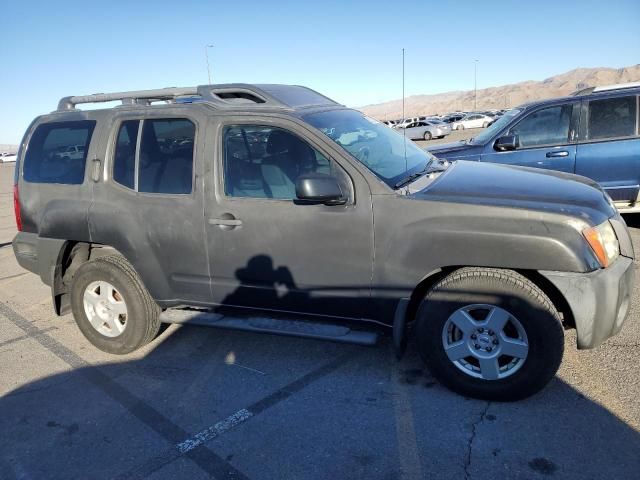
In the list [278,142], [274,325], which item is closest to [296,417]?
[274,325]

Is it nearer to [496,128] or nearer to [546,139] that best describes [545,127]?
[546,139]

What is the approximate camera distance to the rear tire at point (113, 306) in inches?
149

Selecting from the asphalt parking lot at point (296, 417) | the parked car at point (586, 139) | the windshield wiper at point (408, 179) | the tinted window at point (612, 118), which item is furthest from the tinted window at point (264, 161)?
the tinted window at point (612, 118)

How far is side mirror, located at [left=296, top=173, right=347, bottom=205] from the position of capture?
9.57 feet

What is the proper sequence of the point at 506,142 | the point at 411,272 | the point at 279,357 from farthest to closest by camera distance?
1. the point at 506,142
2. the point at 279,357
3. the point at 411,272

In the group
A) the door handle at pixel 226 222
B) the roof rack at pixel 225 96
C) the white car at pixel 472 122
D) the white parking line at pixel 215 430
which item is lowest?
the white parking line at pixel 215 430

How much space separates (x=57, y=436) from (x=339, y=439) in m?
1.74

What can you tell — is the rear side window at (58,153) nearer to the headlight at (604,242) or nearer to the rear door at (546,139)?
the headlight at (604,242)

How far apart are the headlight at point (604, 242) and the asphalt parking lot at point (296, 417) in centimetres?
85

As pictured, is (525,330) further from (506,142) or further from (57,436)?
(506,142)

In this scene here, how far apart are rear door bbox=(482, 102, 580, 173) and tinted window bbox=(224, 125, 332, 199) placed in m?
3.72

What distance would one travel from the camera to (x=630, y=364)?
10.5 ft

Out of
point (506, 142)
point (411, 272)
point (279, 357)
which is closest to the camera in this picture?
point (411, 272)

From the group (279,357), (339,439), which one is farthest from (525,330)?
(279,357)
